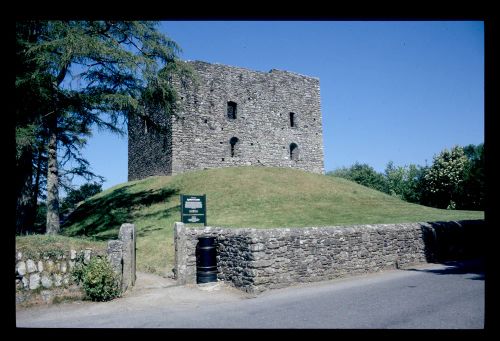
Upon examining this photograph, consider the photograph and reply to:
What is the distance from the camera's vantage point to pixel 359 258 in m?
11.0

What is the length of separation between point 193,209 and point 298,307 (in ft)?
16.4

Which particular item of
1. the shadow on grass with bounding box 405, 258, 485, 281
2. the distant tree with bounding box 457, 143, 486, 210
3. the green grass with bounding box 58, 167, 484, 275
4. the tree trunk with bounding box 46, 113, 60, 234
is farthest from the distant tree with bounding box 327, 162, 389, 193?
the tree trunk with bounding box 46, 113, 60, 234

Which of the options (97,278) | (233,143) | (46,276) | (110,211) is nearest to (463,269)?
(97,278)

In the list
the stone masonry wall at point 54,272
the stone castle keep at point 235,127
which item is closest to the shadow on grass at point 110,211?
the stone castle keep at point 235,127

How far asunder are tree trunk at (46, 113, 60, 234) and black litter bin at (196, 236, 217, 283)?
734cm

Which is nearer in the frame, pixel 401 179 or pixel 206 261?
pixel 206 261

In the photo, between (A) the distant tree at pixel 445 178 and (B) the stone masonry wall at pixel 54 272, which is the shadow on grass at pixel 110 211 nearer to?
(B) the stone masonry wall at pixel 54 272

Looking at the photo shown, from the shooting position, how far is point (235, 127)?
29.9m

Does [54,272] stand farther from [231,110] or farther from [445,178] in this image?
[445,178]

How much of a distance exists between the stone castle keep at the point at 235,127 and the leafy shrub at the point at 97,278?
18.1m

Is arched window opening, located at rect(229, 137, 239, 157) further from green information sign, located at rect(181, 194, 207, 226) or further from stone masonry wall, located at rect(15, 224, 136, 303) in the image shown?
stone masonry wall, located at rect(15, 224, 136, 303)

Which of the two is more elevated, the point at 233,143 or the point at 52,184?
the point at 233,143
